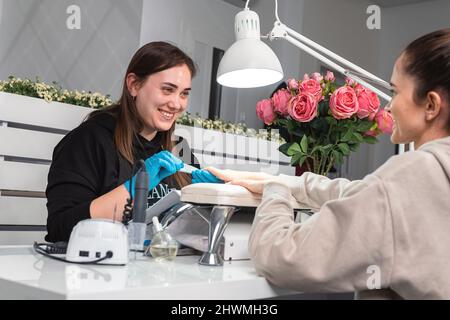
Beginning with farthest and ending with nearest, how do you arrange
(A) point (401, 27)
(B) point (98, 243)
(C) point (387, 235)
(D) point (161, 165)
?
(A) point (401, 27), (D) point (161, 165), (B) point (98, 243), (C) point (387, 235)

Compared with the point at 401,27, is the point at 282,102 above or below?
below

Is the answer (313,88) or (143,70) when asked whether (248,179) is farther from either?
(143,70)

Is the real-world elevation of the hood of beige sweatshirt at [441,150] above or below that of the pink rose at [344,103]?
below

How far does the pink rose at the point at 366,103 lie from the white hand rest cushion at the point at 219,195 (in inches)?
20.8

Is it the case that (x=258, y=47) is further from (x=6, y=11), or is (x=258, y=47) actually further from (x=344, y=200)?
(x=6, y=11)

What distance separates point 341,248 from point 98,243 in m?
0.39

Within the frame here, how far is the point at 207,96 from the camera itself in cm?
446

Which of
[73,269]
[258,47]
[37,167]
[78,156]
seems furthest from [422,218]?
[37,167]

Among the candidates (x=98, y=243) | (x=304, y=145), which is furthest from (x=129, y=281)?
(x=304, y=145)

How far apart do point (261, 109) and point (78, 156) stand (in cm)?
55

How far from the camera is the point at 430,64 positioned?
89 cm

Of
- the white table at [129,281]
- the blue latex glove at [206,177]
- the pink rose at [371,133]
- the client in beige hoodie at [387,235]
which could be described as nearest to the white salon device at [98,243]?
the white table at [129,281]

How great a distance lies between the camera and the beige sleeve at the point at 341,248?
0.80 metres

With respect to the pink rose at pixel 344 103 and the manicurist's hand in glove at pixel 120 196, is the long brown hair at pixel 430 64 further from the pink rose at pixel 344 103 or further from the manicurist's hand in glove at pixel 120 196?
the manicurist's hand in glove at pixel 120 196
